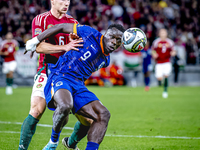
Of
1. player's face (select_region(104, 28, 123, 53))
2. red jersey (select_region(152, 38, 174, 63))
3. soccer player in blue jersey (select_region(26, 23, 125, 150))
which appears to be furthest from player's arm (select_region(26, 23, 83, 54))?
red jersey (select_region(152, 38, 174, 63))

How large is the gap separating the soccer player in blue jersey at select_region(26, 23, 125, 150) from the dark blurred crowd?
1500 centimetres

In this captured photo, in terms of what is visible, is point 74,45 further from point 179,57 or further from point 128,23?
point 128,23

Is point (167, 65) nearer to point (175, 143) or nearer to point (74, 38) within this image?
point (175, 143)

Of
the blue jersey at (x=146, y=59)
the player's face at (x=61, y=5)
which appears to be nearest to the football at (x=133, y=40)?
the player's face at (x=61, y=5)

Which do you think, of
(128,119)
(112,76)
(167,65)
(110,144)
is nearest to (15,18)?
(112,76)

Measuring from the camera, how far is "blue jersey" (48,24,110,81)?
4.07m

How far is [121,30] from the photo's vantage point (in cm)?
415

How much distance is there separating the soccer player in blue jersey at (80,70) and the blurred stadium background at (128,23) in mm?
14550

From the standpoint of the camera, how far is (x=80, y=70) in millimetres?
4105

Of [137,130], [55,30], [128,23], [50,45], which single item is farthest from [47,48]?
[128,23]

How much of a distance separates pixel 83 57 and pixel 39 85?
725 millimetres

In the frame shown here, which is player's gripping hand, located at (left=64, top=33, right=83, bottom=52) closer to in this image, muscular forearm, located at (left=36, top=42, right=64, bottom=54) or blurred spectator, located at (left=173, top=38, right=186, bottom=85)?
muscular forearm, located at (left=36, top=42, right=64, bottom=54)

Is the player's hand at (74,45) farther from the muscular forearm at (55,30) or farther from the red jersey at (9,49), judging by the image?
the red jersey at (9,49)

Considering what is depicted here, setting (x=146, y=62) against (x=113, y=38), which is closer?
(x=113, y=38)
